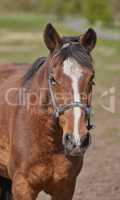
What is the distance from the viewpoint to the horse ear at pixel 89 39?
5.47 meters

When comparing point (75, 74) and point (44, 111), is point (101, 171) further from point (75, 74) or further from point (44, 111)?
point (75, 74)

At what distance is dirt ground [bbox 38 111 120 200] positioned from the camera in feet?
26.7

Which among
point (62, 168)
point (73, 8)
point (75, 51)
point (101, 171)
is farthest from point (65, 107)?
point (73, 8)

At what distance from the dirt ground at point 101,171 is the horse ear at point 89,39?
2883mm

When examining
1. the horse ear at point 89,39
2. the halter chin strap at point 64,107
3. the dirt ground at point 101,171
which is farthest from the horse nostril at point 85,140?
the dirt ground at point 101,171

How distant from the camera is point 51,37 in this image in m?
5.46

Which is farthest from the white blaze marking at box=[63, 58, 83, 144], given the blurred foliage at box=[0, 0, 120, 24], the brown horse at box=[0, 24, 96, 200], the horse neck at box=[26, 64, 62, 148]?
the blurred foliage at box=[0, 0, 120, 24]

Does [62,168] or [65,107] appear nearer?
[65,107]

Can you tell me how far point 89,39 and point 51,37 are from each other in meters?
0.31

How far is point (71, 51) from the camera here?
5.32 meters

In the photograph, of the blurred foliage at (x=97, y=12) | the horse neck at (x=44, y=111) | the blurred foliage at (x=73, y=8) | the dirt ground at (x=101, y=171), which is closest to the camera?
the horse neck at (x=44, y=111)

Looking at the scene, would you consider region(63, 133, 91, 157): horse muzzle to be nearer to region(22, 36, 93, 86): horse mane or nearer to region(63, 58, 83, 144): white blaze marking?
region(63, 58, 83, 144): white blaze marking

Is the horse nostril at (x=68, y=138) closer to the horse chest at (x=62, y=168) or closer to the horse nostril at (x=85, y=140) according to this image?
the horse nostril at (x=85, y=140)

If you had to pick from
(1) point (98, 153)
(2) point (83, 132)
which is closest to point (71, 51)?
(2) point (83, 132)
